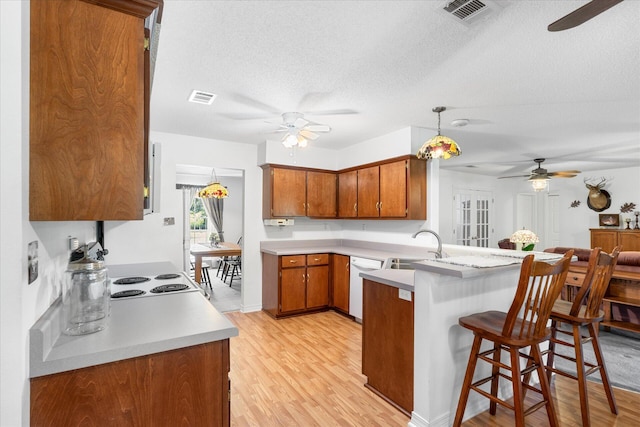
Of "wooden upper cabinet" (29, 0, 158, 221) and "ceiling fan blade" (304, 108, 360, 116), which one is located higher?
"ceiling fan blade" (304, 108, 360, 116)

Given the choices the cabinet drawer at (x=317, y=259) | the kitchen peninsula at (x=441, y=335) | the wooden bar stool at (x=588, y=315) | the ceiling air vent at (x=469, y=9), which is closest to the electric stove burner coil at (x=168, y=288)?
the kitchen peninsula at (x=441, y=335)

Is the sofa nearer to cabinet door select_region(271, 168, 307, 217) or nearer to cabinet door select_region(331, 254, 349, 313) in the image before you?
cabinet door select_region(331, 254, 349, 313)

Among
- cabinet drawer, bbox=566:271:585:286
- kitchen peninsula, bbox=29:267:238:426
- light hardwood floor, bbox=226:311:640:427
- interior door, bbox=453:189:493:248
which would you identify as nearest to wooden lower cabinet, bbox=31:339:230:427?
kitchen peninsula, bbox=29:267:238:426

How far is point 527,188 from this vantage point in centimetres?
855

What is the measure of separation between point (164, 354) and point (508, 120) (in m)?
3.98

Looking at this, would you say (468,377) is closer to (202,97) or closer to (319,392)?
(319,392)

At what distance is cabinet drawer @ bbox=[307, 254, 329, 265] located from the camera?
4.50 meters

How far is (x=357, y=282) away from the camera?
4.09 m

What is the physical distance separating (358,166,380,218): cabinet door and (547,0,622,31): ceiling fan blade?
2927 mm

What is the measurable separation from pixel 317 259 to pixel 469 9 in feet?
11.4

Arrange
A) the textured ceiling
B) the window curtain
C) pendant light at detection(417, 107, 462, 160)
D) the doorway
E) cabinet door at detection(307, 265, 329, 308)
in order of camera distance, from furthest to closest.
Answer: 1. the window curtain
2. the doorway
3. cabinet door at detection(307, 265, 329, 308)
4. pendant light at detection(417, 107, 462, 160)
5. the textured ceiling

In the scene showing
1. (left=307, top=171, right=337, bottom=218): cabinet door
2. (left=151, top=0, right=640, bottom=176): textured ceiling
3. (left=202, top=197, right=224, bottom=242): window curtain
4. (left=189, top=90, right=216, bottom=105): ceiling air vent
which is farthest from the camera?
(left=202, top=197, right=224, bottom=242): window curtain

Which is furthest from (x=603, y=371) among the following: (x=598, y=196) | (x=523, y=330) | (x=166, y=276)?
(x=598, y=196)

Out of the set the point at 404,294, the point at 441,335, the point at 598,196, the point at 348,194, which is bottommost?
the point at 441,335
